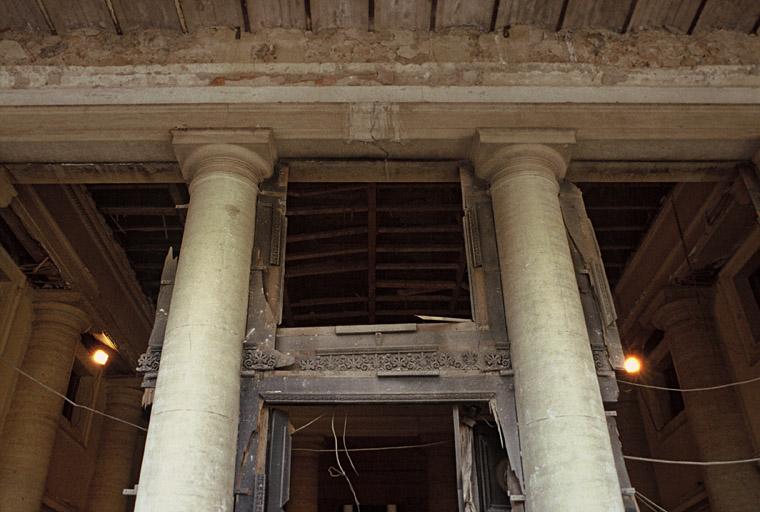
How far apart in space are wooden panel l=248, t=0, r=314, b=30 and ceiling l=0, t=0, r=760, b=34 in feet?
0.04

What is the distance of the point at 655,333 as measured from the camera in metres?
14.6

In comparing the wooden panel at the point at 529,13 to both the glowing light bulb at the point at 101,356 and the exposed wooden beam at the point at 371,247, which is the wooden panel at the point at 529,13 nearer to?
the exposed wooden beam at the point at 371,247

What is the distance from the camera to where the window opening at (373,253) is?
12.0 m

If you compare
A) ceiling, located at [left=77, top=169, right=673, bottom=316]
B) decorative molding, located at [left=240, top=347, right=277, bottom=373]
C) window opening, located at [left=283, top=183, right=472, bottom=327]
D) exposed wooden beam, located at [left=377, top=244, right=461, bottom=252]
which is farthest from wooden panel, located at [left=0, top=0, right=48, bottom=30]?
exposed wooden beam, located at [left=377, top=244, right=461, bottom=252]

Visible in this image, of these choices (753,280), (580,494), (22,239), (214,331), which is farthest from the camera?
(753,280)

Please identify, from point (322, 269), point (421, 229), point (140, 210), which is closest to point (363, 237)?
point (322, 269)

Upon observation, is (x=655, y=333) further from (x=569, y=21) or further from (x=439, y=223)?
(x=569, y=21)

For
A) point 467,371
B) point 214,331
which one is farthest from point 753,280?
point 214,331

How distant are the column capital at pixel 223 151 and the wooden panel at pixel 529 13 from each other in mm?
3403

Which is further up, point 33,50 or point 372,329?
point 33,50

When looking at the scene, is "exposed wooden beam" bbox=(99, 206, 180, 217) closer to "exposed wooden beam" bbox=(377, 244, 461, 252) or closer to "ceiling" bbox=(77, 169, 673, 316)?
"ceiling" bbox=(77, 169, 673, 316)

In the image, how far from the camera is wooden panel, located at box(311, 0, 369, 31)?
8719 mm

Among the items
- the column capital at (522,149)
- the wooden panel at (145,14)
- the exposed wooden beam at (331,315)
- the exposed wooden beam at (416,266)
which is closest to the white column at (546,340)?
the column capital at (522,149)

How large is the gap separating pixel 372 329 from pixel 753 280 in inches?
318
